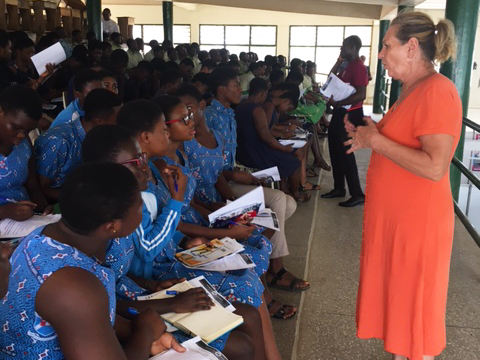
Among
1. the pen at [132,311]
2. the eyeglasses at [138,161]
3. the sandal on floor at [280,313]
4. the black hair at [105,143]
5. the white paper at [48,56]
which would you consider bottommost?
the sandal on floor at [280,313]

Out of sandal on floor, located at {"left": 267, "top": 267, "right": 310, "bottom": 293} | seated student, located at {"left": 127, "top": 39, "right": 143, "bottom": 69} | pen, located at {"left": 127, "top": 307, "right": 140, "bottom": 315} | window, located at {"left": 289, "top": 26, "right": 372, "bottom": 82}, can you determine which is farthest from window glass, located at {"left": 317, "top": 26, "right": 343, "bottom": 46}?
pen, located at {"left": 127, "top": 307, "right": 140, "bottom": 315}

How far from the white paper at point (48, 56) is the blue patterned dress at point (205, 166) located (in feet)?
5.11

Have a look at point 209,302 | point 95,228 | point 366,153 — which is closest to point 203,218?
point 209,302

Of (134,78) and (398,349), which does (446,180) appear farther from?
(134,78)

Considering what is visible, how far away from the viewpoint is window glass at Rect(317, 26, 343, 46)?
1641 centimetres

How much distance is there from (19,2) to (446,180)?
8.19m

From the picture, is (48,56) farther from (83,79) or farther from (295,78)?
(295,78)

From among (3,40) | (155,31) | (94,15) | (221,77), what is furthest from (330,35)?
(221,77)

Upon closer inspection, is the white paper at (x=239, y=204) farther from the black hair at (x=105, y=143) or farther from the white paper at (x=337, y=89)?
the white paper at (x=337, y=89)

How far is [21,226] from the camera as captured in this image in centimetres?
200

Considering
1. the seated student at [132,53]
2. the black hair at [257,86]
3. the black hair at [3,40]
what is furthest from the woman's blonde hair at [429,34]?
the seated student at [132,53]

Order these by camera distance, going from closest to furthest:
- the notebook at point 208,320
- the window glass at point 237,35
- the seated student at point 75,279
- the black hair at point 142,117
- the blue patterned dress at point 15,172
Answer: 1. the seated student at point 75,279
2. the notebook at point 208,320
3. the black hair at point 142,117
4. the blue patterned dress at point 15,172
5. the window glass at point 237,35

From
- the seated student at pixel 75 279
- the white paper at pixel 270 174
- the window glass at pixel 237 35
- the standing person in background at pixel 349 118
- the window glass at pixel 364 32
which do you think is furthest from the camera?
the window glass at pixel 237 35

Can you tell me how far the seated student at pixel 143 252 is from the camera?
163 cm
